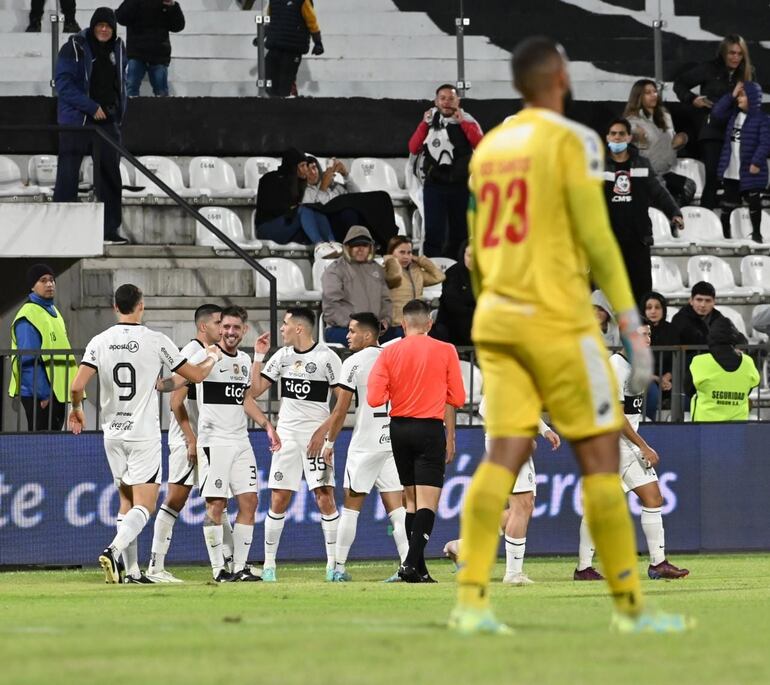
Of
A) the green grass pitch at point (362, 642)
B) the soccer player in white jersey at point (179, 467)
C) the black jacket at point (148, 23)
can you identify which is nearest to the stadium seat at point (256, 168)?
the black jacket at point (148, 23)

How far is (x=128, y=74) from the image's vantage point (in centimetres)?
2142

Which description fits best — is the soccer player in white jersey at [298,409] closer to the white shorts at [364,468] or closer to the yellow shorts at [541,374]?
the white shorts at [364,468]

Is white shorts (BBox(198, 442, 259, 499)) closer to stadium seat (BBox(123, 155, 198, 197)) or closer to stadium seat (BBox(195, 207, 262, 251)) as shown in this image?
stadium seat (BBox(195, 207, 262, 251))

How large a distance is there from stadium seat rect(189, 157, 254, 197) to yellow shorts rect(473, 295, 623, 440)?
14.5 meters

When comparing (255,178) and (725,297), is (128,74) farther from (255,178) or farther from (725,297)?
(725,297)

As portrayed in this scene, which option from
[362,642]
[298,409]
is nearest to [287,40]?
[298,409]

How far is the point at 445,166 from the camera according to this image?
19.6 m

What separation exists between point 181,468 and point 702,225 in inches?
372

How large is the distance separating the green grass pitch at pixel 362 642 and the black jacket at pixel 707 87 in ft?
38.2

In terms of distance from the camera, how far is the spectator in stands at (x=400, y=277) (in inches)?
696

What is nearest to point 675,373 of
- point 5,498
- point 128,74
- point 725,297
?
point 725,297

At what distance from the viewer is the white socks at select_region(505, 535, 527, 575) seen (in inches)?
516

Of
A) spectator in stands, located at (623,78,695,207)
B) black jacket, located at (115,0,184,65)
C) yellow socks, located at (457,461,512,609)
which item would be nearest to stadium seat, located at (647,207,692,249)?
spectator in stands, located at (623,78,695,207)

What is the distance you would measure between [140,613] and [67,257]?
9.87 metres
